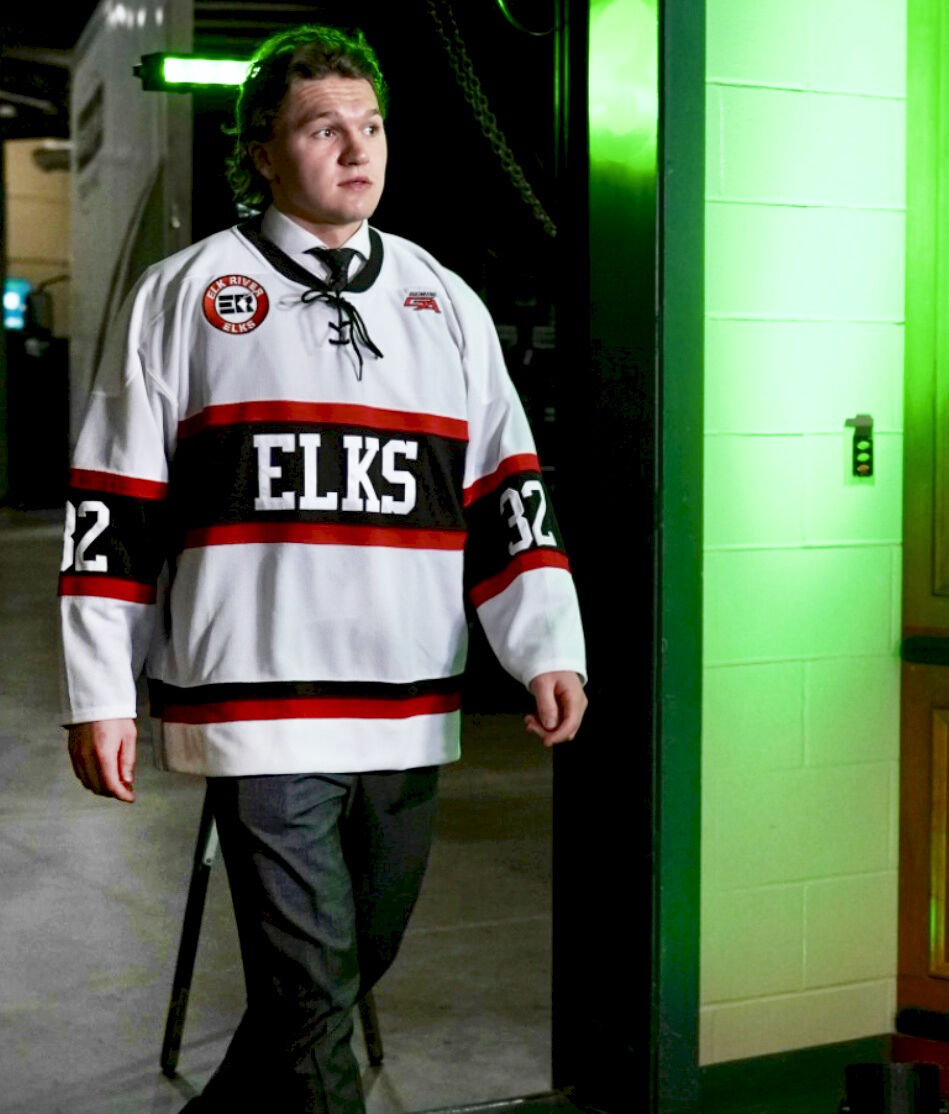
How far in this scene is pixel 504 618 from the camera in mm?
2369

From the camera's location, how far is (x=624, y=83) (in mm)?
2955

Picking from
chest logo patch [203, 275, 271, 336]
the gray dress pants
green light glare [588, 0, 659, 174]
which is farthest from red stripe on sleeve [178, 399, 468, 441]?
green light glare [588, 0, 659, 174]

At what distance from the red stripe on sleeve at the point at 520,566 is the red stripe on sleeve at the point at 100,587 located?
50 cm

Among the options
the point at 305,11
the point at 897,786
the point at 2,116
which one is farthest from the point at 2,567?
the point at 2,116

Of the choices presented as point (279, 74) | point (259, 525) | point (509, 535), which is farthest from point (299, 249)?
point (509, 535)

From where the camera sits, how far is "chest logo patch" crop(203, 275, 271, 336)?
2199 millimetres

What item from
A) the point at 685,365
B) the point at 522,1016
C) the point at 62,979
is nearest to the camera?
the point at 685,365

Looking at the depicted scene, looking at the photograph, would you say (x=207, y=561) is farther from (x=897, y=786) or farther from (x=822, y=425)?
(x=897, y=786)

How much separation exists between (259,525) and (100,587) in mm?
223

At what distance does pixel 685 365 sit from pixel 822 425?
0.35 metres

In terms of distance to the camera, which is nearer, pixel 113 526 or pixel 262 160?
pixel 113 526

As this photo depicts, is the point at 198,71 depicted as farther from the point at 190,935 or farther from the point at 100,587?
the point at 100,587

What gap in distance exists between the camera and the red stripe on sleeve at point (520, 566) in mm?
2354

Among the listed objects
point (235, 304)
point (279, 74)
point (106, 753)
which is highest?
point (279, 74)
